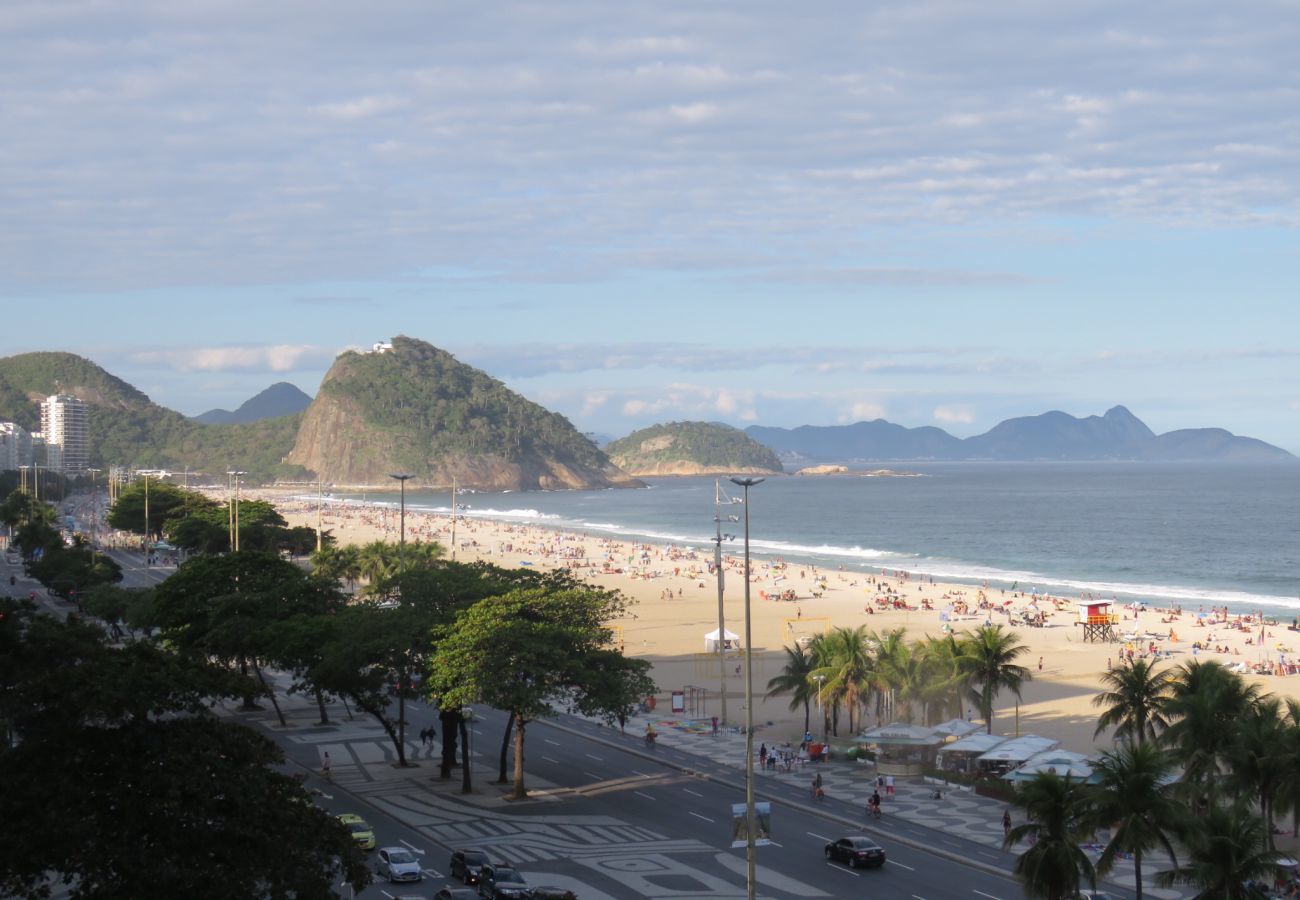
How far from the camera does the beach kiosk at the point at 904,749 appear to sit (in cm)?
3791

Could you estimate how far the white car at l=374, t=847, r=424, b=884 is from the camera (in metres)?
26.5

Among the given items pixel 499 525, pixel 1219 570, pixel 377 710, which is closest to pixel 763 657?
pixel 377 710

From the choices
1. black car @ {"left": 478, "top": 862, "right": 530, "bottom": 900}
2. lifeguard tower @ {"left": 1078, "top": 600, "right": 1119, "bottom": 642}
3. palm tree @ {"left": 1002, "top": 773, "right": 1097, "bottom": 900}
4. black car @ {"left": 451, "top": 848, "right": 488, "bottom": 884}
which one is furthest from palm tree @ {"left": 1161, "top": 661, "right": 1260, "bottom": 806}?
lifeguard tower @ {"left": 1078, "top": 600, "right": 1119, "bottom": 642}

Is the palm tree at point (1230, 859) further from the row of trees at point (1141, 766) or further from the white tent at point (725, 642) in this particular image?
the white tent at point (725, 642)

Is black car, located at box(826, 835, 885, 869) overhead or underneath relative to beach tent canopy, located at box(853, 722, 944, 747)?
underneath

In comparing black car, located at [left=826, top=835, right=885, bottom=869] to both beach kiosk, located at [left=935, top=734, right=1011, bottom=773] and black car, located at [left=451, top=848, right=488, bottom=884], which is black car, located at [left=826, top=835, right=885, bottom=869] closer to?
black car, located at [left=451, top=848, right=488, bottom=884]

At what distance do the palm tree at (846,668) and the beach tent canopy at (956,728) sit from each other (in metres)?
2.97

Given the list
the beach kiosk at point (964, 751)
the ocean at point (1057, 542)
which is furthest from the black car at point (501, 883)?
the ocean at point (1057, 542)

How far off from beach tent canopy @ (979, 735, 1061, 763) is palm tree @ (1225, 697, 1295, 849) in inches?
330

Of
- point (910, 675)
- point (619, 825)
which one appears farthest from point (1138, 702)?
point (619, 825)

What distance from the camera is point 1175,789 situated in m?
26.4

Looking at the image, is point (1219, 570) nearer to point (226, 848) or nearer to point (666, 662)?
point (666, 662)

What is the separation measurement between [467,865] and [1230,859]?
13.9 metres

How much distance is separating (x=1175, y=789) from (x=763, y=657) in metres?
36.2
